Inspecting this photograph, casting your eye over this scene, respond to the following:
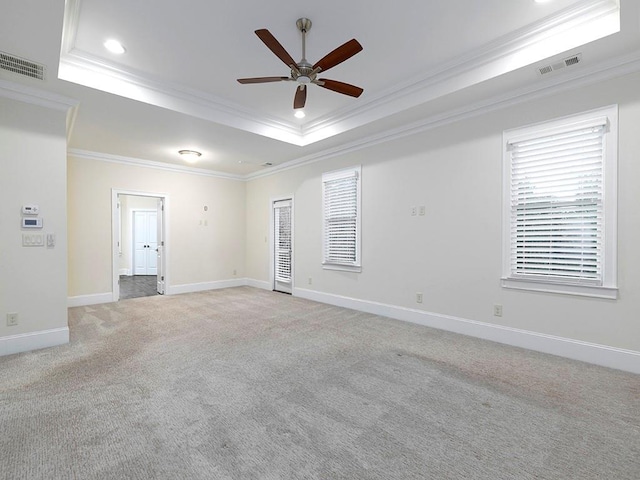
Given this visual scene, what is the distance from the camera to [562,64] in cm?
291

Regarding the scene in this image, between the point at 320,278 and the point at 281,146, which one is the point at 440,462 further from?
the point at 281,146

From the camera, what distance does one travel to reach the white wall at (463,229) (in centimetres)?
287

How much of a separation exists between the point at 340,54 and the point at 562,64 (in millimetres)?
2153

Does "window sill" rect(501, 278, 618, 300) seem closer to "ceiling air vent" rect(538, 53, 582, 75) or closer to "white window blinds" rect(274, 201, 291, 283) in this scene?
"ceiling air vent" rect(538, 53, 582, 75)

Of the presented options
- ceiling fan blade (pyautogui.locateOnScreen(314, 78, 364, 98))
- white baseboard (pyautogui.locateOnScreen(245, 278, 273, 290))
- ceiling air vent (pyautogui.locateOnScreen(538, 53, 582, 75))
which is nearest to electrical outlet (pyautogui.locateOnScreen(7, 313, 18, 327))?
ceiling fan blade (pyautogui.locateOnScreen(314, 78, 364, 98))

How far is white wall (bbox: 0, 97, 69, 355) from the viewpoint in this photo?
3248 mm

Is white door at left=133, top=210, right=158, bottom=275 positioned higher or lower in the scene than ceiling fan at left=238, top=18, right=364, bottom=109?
lower

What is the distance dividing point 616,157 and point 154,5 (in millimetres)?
4262

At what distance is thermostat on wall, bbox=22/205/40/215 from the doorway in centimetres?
400

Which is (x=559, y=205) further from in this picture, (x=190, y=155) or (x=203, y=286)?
(x=203, y=286)

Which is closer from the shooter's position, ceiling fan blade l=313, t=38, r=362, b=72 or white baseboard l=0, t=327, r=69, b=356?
ceiling fan blade l=313, t=38, r=362, b=72

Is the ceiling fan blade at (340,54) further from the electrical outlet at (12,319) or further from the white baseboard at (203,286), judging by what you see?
the white baseboard at (203,286)

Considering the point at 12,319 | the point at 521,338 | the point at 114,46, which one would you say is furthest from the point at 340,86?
the point at 12,319

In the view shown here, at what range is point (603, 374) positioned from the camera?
278 centimetres
